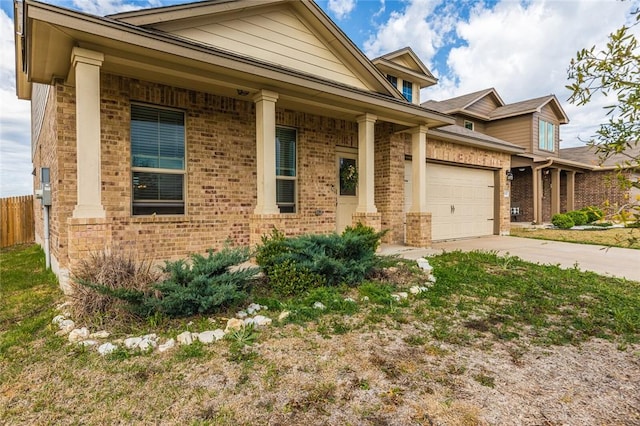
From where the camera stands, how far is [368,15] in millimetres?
10148

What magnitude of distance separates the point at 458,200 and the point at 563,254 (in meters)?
3.26

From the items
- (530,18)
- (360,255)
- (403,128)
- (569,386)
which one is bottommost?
(569,386)

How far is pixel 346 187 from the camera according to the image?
26.1 ft

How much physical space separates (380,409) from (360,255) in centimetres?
286

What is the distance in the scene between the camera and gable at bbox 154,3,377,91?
594cm

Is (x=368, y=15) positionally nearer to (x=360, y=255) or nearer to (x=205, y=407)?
(x=360, y=255)

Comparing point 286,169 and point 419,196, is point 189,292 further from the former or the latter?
point 419,196

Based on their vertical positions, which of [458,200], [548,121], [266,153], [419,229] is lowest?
[419,229]

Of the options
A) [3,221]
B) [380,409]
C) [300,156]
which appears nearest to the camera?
[380,409]

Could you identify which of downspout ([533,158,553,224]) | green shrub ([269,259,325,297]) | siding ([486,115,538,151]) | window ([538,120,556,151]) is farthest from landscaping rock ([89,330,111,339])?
window ([538,120,556,151])

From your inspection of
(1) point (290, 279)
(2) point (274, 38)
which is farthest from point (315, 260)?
(2) point (274, 38)

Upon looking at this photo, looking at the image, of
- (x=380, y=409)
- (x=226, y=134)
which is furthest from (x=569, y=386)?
(x=226, y=134)

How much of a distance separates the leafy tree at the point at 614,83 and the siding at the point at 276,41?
544 cm

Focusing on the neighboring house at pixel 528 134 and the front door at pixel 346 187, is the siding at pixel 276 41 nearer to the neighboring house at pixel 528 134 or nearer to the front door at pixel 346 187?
the front door at pixel 346 187
